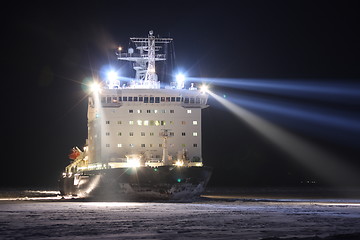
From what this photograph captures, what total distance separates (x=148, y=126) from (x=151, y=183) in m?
4.34

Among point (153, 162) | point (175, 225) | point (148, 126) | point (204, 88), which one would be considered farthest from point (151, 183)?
point (175, 225)

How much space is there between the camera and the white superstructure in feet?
116

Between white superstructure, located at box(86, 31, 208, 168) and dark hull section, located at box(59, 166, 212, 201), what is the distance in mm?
1469

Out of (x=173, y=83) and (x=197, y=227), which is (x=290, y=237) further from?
(x=173, y=83)

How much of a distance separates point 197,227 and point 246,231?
184cm

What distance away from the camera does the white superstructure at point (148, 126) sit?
116 feet

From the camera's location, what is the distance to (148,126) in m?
36.0

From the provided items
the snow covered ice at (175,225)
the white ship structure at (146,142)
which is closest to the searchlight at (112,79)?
the white ship structure at (146,142)

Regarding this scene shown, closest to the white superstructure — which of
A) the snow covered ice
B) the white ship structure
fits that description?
the white ship structure

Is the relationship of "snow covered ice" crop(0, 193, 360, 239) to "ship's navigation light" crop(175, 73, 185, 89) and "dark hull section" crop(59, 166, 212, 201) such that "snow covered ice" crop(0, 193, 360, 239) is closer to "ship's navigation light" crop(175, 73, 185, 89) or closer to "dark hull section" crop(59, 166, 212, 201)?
"dark hull section" crop(59, 166, 212, 201)

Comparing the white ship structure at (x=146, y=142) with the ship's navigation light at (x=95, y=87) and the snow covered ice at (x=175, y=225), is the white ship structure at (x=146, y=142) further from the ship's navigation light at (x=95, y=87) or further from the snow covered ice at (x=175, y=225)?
the snow covered ice at (x=175, y=225)

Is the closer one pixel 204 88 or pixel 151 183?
pixel 151 183

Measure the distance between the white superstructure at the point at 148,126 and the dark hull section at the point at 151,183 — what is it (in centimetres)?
147

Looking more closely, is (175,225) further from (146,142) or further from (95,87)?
(95,87)
